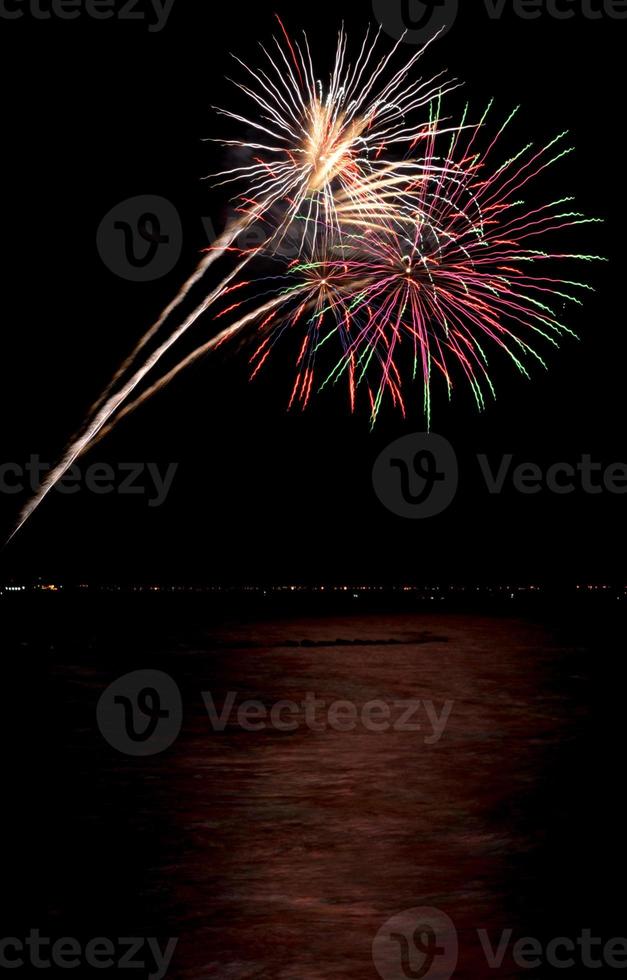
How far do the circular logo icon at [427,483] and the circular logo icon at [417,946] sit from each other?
38774mm

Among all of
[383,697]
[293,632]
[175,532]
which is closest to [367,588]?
[175,532]

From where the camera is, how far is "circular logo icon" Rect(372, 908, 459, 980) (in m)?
5.13

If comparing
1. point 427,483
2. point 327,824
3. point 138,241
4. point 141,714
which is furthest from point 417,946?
point 427,483

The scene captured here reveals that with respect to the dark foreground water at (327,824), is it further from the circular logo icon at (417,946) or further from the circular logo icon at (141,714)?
the circular logo icon at (141,714)

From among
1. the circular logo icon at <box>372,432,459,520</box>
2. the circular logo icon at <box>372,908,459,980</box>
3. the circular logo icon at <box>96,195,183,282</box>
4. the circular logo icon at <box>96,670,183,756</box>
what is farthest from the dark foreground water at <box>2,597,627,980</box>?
the circular logo icon at <box>372,432,459,520</box>

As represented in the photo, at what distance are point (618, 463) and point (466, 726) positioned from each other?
40437 mm

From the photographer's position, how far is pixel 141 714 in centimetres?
1259

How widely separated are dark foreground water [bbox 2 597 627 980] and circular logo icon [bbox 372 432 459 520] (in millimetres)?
30568

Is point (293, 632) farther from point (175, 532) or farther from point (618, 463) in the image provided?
point (618, 463)

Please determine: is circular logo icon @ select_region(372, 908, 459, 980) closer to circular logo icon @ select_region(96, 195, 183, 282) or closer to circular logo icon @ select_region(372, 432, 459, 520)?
circular logo icon @ select_region(96, 195, 183, 282)

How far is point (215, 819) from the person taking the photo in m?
7.83

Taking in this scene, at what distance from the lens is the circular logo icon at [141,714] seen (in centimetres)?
1081

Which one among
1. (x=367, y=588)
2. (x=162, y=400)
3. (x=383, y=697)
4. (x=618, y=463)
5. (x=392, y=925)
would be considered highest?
(x=162, y=400)

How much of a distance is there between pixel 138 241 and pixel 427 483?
27.5 meters
